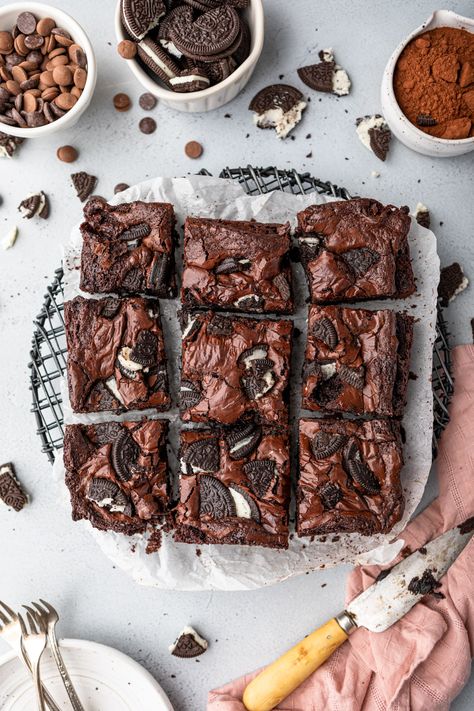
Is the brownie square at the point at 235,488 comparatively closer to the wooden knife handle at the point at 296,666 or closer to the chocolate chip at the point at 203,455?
the chocolate chip at the point at 203,455

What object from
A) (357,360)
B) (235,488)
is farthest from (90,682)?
(357,360)

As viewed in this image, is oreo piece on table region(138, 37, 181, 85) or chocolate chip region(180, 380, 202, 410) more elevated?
oreo piece on table region(138, 37, 181, 85)

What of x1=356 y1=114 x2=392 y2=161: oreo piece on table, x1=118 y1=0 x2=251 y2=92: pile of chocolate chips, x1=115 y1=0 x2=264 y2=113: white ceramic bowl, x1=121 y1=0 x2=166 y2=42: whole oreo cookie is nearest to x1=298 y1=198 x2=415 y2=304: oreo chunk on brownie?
x1=356 y1=114 x2=392 y2=161: oreo piece on table

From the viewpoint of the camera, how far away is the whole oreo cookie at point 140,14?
3.55 metres

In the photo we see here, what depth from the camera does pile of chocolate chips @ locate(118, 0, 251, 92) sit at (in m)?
3.53

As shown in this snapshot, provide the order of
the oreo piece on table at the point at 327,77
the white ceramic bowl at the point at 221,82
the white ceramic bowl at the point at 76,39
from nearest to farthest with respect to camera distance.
A: the white ceramic bowl at the point at 221,82 → the white ceramic bowl at the point at 76,39 → the oreo piece on table at the point at 327,77

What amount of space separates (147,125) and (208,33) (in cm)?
70

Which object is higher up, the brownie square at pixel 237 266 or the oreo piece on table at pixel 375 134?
the oreo piece on table at pixel 375 134

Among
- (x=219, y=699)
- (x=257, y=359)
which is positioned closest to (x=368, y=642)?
(x=219, y=699)

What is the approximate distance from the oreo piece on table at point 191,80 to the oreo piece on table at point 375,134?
962 mm

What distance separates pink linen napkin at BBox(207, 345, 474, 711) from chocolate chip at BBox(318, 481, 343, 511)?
0.61 metres

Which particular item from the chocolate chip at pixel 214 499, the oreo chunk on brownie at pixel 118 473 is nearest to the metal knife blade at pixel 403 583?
the chocolate chip at pixel 214 499

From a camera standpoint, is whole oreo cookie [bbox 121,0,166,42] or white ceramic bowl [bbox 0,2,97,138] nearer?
whole oreo cookie [bbox 121,0,166,42]

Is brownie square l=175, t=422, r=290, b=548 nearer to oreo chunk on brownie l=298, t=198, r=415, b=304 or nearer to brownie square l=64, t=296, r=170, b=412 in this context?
brownie square l=64, t=296, r=170, b=412
